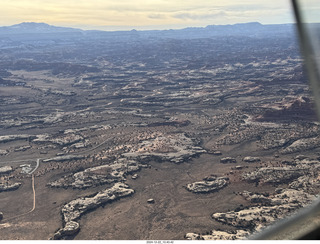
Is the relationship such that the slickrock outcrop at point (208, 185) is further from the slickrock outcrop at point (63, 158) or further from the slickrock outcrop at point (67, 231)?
the slickrock outcrop at point (63, 158)

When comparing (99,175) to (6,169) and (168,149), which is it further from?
(6,169)

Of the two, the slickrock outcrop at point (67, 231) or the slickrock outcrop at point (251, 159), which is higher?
the slickrock outcrop at point (67, 231)

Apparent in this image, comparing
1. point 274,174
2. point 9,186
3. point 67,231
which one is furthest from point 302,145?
point 9,186

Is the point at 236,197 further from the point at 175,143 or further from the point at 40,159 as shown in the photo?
the point at 40,159

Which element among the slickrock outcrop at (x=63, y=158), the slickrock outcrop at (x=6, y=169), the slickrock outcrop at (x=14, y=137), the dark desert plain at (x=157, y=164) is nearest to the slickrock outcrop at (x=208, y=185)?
the dark desert plain at (x=157, y=164)

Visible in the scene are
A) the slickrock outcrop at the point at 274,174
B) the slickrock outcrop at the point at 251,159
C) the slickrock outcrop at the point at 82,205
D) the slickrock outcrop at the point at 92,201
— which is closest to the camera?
the slickrock outcrop at the point at 82,205

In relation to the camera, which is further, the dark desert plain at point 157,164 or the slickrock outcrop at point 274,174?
the slickrock outcrop at point 274,174

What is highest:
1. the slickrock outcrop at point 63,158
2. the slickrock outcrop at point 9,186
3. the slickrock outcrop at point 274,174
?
the slickrock outcrop at point 63,158

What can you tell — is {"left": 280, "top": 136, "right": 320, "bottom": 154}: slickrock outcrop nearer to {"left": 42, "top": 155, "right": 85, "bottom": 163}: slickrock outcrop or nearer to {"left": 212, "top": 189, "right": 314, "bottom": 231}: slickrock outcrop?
{"left": 212, "top": 189, "right": 314, "bottom": 231}: slickrock outcrop
